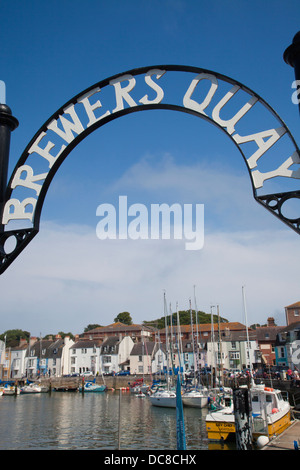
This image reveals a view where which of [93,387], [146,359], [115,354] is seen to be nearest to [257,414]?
[93,387]

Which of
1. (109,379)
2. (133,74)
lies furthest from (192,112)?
(109,379)

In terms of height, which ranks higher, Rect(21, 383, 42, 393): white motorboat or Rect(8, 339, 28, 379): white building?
Rect(8, 339, 28, 379): white building

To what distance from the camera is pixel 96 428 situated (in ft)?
89.7

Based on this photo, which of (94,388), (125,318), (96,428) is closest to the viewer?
(96,428)

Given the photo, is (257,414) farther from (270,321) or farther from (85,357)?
(85,357)

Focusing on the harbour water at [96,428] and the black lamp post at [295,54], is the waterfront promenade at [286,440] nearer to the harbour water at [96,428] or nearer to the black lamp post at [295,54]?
the harbour water at [96,428]

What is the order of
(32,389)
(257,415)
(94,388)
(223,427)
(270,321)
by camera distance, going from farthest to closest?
(270,321), (32,389), (94,388), (223,427), (257,415)

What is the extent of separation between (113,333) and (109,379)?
90.9ft

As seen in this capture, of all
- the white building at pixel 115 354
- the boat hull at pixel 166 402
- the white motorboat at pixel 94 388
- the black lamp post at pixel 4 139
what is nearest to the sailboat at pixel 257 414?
the black lamp post at pixel 4 139

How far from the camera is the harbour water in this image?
21.9 meters

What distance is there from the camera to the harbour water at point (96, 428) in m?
21.9

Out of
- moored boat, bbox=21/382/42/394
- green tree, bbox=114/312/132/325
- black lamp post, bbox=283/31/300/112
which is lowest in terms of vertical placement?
moored boat, bbox=21/382/42/394

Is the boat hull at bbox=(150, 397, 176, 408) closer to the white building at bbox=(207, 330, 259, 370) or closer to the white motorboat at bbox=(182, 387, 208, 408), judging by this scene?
the white motorboat at bbox=(182, 387, 208, 408)

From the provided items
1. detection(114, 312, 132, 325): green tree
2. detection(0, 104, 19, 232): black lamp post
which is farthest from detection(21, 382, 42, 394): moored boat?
detection(0, 104, 19, 232): black lamp post
